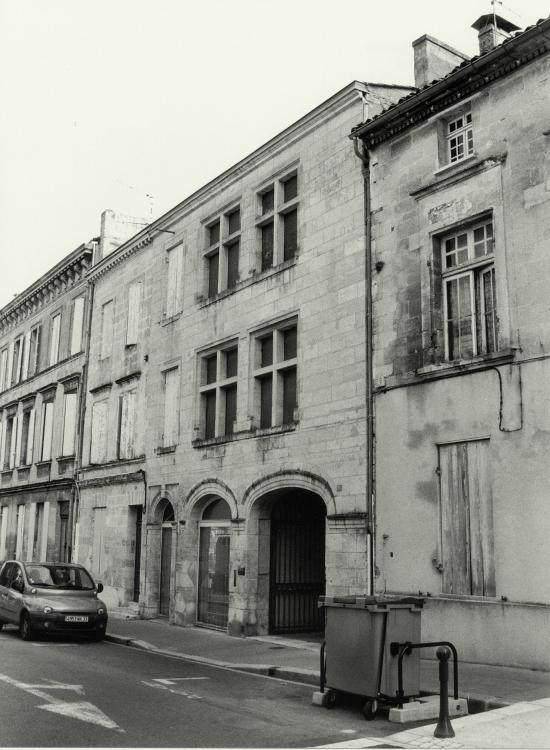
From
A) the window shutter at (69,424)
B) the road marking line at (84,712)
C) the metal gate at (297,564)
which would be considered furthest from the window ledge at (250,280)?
the road marking line at (84,712)

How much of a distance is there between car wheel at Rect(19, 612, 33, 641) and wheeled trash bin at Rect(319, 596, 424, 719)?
8.03 meters

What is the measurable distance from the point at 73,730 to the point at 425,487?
701 centimetres

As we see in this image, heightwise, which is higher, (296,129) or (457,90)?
(296,129)

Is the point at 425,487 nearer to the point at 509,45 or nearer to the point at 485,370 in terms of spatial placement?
the point at 485,370

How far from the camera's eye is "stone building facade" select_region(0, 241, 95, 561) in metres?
25.9

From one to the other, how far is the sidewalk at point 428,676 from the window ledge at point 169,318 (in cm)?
755

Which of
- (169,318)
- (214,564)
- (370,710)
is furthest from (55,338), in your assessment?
(370,710)

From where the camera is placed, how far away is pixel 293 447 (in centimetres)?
1557

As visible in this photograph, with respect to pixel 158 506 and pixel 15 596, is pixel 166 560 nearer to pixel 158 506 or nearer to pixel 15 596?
pixel 158 506

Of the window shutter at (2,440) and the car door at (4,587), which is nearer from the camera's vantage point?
the car door at (4,587)

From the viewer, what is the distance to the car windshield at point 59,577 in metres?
16.1

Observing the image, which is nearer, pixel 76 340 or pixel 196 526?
pixel 196 526

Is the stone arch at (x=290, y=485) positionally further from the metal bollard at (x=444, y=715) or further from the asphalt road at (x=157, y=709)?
the metal bollard at (x=444, y=715)

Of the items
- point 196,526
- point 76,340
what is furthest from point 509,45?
point 76,340
